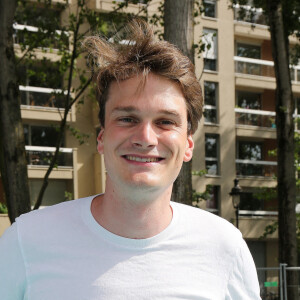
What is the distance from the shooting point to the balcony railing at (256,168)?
31.2m

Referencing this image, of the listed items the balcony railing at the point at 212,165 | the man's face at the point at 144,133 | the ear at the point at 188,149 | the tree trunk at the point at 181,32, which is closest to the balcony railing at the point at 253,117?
the balcony railing at the point at 212,165

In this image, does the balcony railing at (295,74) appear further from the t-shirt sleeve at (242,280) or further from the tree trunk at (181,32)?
the t-shirt sleeve at (242,280)

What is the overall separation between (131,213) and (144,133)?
330mm

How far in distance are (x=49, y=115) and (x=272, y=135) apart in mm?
11720

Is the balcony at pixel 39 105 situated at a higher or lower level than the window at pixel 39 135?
higher

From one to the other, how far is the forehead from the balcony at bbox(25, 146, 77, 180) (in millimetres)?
23697

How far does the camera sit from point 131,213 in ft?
8.11

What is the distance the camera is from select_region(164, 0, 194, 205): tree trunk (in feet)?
22.4

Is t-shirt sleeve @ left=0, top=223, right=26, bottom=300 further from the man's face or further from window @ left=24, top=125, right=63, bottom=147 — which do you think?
window @ left=24, top=125, right=63, bottom=147

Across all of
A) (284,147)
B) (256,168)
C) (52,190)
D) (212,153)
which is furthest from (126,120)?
(256,168)

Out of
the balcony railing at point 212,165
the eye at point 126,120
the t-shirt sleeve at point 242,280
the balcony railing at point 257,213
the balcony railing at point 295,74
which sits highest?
the balcony railing at point 295,74

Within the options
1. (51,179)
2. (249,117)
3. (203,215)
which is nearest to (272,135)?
(249,117)

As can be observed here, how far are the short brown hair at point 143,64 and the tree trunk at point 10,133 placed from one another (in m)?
5.81

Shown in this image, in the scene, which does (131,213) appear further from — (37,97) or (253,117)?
(253,117)
